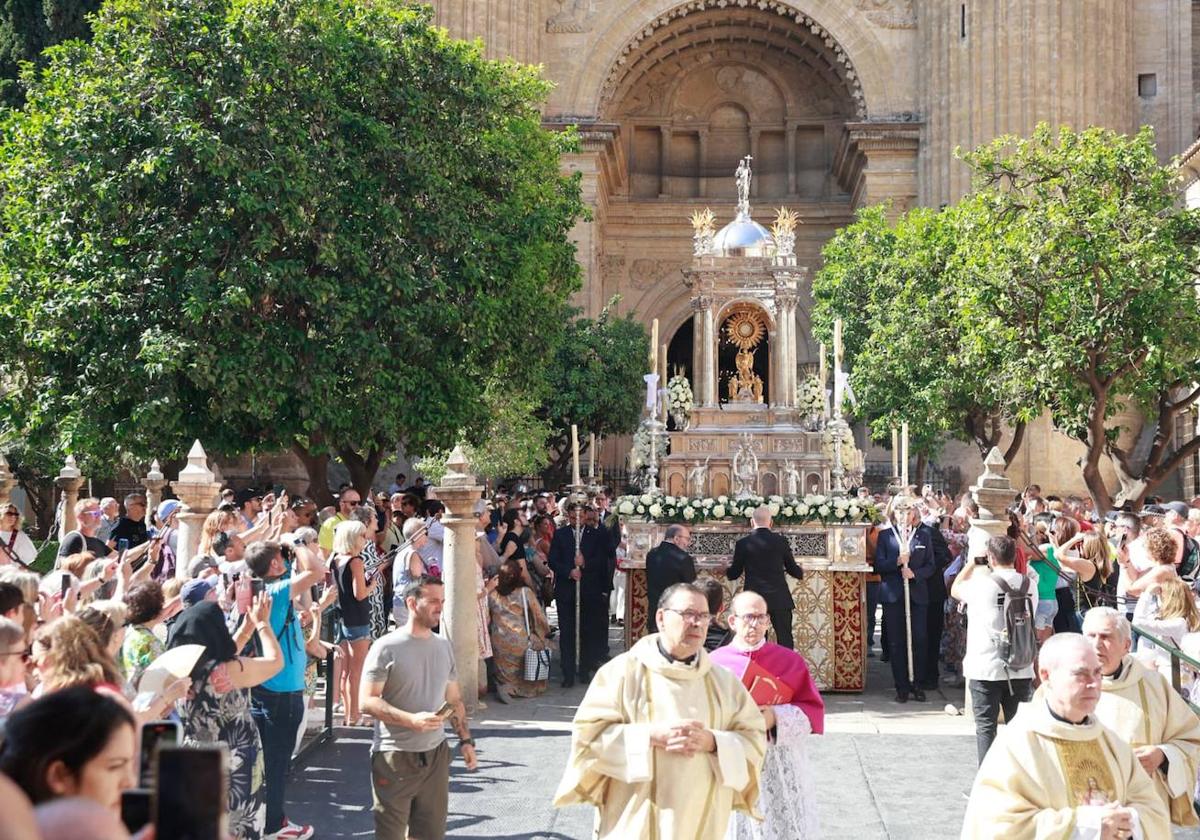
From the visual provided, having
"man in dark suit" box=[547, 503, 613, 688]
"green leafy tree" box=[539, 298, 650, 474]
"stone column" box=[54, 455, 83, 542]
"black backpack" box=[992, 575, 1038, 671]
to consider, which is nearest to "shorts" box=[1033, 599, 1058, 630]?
"black backpack" box=[992, 575, 1038, 671]

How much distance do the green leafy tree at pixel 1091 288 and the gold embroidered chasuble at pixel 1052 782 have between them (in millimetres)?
16568

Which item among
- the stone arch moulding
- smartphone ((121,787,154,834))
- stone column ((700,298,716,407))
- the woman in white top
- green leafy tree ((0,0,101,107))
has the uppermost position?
the stone arch moulding

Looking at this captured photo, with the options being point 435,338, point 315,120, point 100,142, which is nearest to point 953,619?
point 435,338

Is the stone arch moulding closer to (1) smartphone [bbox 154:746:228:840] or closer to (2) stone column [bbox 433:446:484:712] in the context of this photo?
(2) stone column [bbox 433:446:484:712]

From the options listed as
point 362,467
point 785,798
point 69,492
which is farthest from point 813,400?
point 785,798

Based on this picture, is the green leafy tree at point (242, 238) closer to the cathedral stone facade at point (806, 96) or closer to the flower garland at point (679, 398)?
the flower garland at point (679, 398)

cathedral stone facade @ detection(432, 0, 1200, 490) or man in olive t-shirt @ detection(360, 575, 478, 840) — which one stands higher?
cathedral stone facade @ detection(432, 0, 1200, 490)

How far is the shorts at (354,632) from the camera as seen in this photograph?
11370 millimetres

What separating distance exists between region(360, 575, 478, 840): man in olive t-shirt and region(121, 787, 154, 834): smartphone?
3.97 metres

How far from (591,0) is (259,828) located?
3452 cm

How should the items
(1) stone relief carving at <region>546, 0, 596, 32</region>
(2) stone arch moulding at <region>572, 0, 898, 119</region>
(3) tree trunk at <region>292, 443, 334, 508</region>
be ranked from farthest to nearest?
(1) stone relief carving at <region>546, 0, 596, 32</region>
(2) stone arch moulding at <region>572, 0, 898, 119</region>
(3) tree trunk at <region>292, 443, 334, 508</region>

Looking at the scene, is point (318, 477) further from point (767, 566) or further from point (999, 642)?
point (999, 642)

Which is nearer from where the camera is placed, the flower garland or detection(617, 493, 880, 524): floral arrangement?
detection(617, 493, 880, 524): floral arrangement

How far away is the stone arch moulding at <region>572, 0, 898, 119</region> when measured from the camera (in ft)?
125
